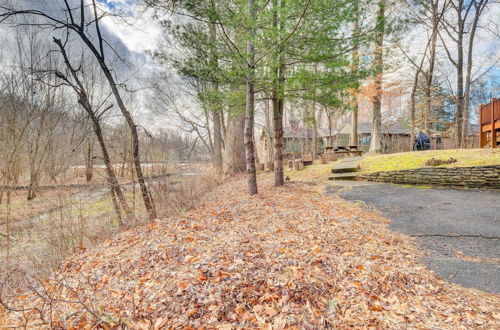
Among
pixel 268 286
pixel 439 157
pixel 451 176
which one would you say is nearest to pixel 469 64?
pixel 439 157

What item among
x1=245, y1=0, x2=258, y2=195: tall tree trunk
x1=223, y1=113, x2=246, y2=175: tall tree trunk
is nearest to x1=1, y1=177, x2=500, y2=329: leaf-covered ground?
x1=245, y1=0, x2=258, y2=195: tall tree trunk

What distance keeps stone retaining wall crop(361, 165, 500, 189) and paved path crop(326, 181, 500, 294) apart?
0.40 meters

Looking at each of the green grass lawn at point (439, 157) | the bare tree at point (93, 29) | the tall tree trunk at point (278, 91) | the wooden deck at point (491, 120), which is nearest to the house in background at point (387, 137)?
the wooden deck at point (491, 120)

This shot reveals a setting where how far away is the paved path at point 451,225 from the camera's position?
92.0 inches

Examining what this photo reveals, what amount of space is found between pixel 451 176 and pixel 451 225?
3.22m

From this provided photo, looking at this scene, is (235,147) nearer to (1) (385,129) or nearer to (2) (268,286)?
(2) (268,286)

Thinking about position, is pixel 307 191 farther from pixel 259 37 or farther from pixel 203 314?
pixel 203 314

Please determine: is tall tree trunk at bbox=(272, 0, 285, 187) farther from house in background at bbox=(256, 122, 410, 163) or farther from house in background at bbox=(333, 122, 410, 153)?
house in background at bbox=(333, 122, 410, 153)

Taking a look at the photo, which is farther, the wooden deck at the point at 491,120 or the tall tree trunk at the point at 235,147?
the tall tree trunk at the point at 235,147

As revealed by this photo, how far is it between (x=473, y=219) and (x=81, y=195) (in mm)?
7570

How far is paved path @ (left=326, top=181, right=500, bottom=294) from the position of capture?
92.0 inches

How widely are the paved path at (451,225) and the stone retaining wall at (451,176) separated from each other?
0.40m

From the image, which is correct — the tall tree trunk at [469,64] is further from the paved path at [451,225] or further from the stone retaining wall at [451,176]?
the paved path at [451,225]

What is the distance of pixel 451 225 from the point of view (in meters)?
3.52
